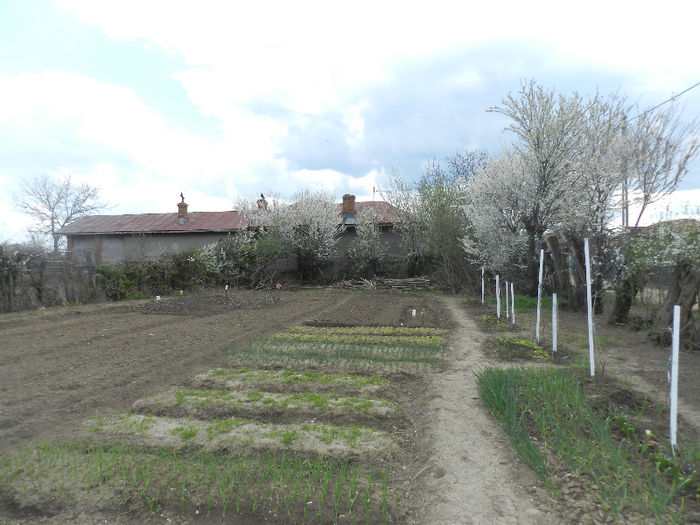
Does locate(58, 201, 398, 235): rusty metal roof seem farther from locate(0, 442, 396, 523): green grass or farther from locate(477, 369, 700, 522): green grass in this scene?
locate(0, 442, 396, 523): green grass

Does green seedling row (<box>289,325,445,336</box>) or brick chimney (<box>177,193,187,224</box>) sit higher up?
brick chimney (<box>177,193,187,224</box>)

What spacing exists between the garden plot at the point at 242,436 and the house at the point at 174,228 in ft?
68.9

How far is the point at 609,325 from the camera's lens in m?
10.5

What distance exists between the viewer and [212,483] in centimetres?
323

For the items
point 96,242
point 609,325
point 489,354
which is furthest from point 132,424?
point 96,242

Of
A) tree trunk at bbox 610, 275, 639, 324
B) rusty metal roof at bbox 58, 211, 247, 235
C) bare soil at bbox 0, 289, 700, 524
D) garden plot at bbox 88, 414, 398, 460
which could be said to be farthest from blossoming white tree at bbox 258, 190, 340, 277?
garden plot at bbox 88, 414, 398, 460

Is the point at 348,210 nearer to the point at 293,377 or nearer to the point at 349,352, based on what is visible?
the point at 349,352

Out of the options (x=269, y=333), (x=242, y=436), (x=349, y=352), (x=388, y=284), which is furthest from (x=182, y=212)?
(x=242, y=436)

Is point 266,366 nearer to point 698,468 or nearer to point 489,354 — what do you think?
point 489,354

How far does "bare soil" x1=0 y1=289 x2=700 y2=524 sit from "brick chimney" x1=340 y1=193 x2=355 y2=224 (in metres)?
14.4

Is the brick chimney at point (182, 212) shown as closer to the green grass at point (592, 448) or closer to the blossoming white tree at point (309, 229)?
the blossoming white tree at point (309, 229)

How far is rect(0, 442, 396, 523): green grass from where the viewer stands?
2.99 m

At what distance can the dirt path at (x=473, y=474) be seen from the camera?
2.98m

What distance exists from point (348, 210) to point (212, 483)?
80.5 ft
